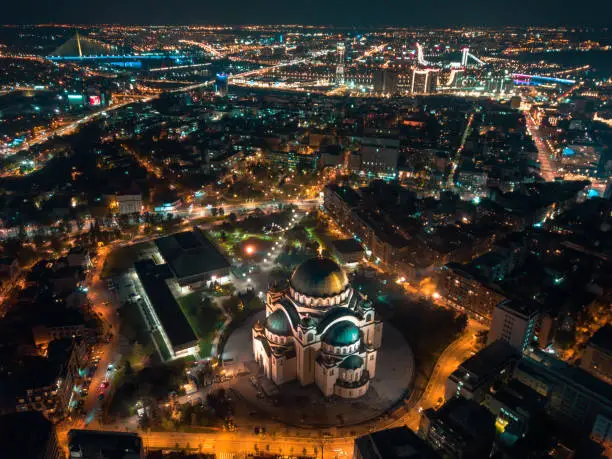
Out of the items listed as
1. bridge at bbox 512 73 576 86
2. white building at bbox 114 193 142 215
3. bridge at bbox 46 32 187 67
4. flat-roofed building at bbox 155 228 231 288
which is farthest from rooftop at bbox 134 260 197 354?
bridge at bbox 46 32 187 67

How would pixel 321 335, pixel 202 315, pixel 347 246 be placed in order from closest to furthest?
pixel 321 335 → pixel 202 315 → pixel 347 246

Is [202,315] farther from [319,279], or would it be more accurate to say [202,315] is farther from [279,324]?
[319,279]

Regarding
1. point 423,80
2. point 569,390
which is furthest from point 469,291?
point 423,80

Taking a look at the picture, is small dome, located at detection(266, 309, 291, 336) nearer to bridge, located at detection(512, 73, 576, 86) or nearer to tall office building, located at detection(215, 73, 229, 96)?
tall office building, located at detection(215, 73, 229, 96)

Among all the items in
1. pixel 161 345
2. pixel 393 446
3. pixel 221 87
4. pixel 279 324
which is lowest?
pixel 161 345

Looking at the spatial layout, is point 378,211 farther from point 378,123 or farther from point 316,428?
point 378,123
